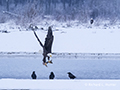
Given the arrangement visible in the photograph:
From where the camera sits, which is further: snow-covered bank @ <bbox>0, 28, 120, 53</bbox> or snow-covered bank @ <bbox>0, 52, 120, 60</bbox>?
snow-covered bank @ <bbox>0, 28, 120, 53</bbox>

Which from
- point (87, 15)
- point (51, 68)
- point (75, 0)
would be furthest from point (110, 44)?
point (75, 0)

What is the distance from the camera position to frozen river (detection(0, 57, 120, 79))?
448cm

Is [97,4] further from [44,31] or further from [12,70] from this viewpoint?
[12,70]

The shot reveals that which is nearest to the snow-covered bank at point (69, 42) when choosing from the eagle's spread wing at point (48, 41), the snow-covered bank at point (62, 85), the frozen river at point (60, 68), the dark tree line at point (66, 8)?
the frozen river at point (60, 68)

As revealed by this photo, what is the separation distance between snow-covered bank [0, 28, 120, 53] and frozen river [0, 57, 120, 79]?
0.29 metres

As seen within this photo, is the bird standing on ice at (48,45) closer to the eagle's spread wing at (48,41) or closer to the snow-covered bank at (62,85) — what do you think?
the eagle's spread wing at (48,41)

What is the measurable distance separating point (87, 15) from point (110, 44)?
3.39 metres

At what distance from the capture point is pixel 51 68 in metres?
4.48

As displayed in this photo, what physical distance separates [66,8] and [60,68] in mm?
4442

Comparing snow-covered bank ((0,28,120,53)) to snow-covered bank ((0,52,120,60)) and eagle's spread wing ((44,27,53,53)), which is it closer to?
snow-covered bank ((0,52,120,60))

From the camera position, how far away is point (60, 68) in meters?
4.50

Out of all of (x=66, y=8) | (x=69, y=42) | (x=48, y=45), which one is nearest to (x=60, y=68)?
(x=48, y=45)

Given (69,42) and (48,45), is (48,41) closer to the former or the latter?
(48,45)

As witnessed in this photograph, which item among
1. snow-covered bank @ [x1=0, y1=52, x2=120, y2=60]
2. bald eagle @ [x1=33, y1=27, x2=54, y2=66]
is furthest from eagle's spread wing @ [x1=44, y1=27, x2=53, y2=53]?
snow-covered bank @ [x1=0, y1=52, x2=120, y2=60]
